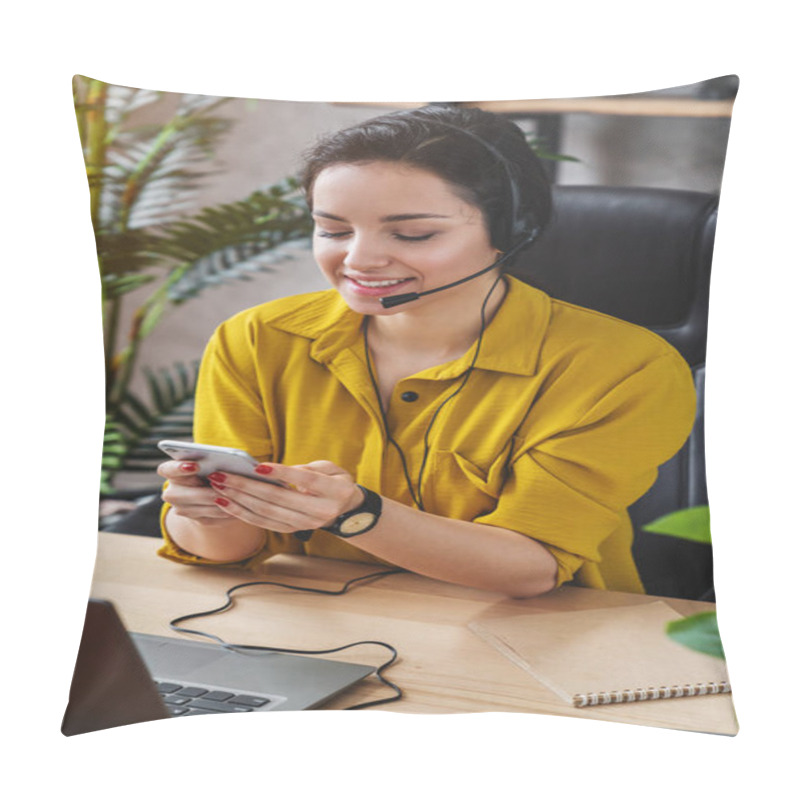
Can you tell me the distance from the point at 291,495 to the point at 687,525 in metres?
0.51

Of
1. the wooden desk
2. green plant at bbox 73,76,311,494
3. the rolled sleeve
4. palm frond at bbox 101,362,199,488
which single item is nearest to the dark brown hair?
green plant at bbox 73,76,311,494

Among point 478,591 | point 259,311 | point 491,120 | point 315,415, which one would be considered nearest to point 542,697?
point 478,591

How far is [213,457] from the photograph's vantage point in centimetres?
134

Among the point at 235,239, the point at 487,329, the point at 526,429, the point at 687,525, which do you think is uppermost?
the point at 235,239

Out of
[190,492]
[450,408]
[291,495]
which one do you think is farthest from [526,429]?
[190,492]

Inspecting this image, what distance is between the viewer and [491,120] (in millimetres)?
1331

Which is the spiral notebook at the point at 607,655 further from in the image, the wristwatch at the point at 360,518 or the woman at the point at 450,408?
the wristwatch at the point at 360,518

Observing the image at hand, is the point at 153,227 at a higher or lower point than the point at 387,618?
higher

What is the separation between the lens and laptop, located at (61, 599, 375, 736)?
1304mm

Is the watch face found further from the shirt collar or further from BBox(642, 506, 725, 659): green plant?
BBox(642, 506, 725, 659): green plant

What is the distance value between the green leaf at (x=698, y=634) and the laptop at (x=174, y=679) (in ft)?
1.27

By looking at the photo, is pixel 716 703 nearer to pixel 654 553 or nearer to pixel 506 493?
pixel 654 553

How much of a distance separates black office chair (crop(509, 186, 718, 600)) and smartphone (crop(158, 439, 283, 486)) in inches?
16.5

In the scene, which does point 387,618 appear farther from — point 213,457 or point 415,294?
point 415,294
